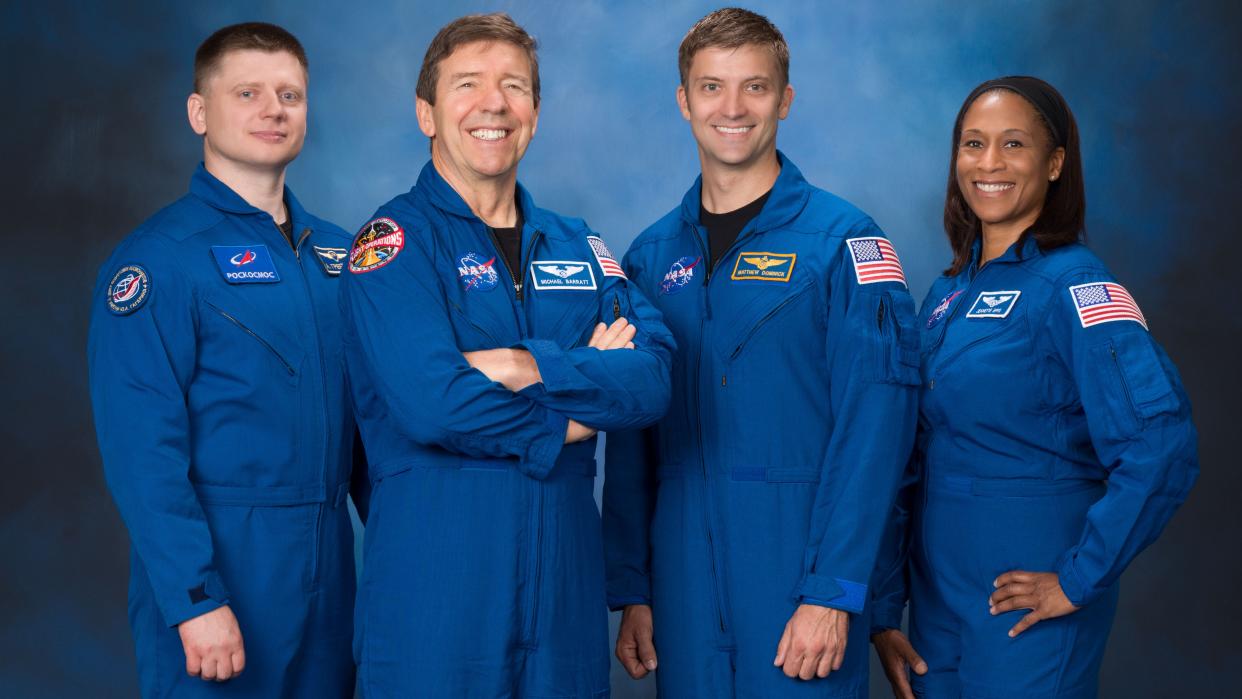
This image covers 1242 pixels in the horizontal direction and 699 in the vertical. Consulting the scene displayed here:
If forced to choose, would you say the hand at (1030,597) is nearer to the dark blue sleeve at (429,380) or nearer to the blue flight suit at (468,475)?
the blue flight suit at (468,475)

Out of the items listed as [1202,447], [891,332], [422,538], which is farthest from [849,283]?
[1202,447]

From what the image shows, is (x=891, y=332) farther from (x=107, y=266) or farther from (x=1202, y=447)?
(x=1202, y=447)

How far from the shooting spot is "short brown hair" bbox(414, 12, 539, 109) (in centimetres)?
334

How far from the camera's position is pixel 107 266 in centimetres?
359

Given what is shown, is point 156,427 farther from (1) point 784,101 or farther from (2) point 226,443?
(1) point 784,101

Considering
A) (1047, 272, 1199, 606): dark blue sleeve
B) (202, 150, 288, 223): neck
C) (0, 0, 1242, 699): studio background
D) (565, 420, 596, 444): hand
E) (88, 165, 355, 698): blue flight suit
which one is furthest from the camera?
(0, 0, 1242, 699): studio background

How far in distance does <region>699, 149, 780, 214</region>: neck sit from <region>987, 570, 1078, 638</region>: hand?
49.8 inches

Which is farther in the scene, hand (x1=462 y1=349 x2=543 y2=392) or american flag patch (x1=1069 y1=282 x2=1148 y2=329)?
american flag patch (x1=1069 y1=282 x2=1148 y2=329)

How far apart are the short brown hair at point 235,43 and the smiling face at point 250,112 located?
0.06 ft

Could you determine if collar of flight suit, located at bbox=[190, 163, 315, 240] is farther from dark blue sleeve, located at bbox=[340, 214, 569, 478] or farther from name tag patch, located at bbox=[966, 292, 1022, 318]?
Answer: name tag patch, located at bbox=[966, 292, 1022, 318]

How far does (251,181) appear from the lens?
3.82 metres

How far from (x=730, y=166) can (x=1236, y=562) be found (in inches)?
146

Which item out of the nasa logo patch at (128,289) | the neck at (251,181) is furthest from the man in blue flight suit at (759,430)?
the nasa logo patch at (128,289)

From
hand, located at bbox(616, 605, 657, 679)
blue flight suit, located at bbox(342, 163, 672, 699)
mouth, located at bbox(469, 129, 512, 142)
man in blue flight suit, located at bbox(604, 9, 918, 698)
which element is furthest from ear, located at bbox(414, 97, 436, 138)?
hand, located at bbox(616, 605, 657, 679)
